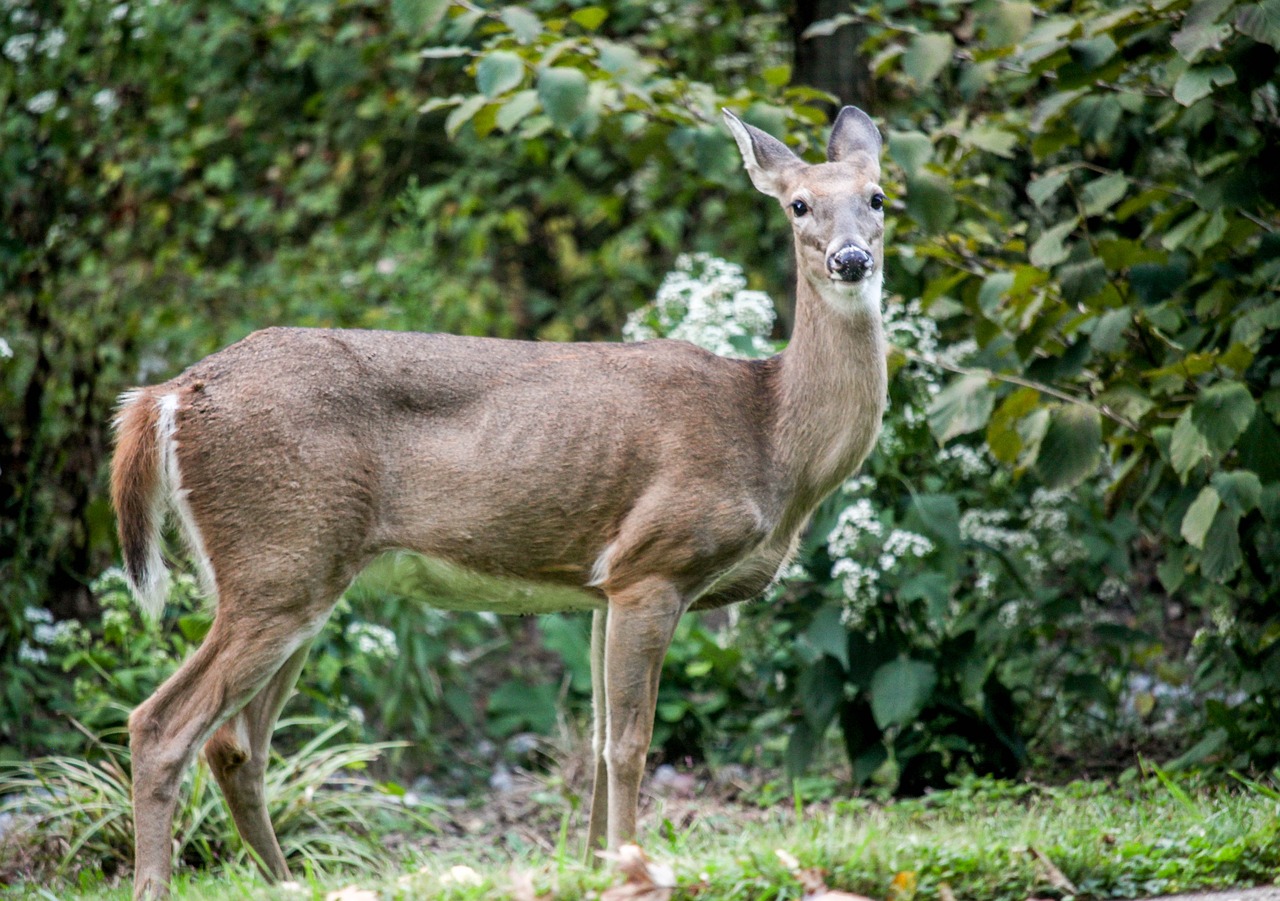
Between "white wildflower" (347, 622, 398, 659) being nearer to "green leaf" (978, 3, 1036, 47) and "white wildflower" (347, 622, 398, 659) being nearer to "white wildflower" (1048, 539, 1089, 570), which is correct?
"white wildflower" (1048, 539, 1089, 570)

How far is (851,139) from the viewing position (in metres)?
5.07

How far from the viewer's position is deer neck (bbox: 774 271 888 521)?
474 centimetres

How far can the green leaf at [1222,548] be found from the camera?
16.1 feet

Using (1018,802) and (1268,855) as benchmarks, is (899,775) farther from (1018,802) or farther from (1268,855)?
(1268,855)

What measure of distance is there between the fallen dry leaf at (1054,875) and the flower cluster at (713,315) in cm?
269

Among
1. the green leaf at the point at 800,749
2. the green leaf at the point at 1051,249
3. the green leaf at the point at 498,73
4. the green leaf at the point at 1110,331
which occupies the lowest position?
the green leaf at the point at 800,749

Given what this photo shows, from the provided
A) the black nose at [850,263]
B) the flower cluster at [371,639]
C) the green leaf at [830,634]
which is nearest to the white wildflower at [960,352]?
the green leaf at [830,634]

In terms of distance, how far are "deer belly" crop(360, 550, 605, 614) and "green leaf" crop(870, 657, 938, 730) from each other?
143 cm

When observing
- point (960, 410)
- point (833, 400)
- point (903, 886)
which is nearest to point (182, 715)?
point (903, 886)

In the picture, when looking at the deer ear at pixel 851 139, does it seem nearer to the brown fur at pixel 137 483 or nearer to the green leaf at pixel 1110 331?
the green leaf at pixel 1110 331

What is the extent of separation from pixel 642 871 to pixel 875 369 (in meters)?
1.97

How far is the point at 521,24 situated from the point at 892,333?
192cm

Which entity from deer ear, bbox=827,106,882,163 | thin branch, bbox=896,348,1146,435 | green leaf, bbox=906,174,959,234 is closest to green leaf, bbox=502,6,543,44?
deer ear, bbox=827,106,882,163

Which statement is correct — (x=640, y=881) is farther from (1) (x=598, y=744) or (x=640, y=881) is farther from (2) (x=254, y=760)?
(2) (x=254, y=760)
